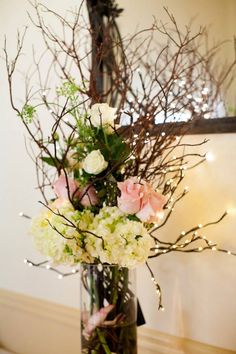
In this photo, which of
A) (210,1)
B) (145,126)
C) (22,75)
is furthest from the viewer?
(22,75)

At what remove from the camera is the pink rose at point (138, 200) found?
2.74 feet

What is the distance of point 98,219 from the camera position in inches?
34.5

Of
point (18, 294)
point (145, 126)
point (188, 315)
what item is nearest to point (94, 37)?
point (145, 126)

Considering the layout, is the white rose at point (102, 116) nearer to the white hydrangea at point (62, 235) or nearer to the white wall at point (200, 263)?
the white hydrangea at point (62, 235)

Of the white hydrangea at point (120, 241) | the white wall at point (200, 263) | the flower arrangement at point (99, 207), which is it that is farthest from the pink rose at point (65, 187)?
the white wall at point (200, 263)

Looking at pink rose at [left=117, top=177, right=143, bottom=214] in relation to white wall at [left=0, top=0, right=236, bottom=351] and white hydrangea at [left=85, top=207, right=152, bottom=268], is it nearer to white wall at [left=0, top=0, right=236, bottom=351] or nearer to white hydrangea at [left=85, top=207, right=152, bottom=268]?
white hydrangea at [left=85, top=207, right=152, bottom=268]

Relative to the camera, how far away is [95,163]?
0.85 metres

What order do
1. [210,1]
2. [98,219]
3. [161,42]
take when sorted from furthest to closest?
[161,42], [210,1], [98,219]

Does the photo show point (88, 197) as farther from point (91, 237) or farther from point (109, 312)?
point (109, 312)

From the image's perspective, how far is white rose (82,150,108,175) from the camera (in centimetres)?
85

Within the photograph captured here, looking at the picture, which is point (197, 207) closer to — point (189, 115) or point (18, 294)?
point (189, 115)

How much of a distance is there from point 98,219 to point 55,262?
14 cm

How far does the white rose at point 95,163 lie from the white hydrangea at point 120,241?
10 cm

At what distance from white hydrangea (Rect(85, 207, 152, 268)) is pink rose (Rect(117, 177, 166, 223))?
0.02m
